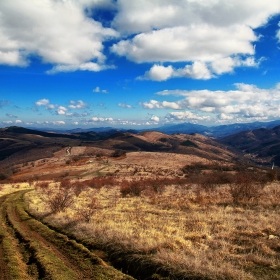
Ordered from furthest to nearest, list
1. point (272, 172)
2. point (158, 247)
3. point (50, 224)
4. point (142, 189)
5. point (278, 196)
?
point (272, 172) → point (142, 189) → point (278, 196) → point (50, 224) → point (158, 247)

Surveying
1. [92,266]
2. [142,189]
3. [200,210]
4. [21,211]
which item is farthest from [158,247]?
[142,189]

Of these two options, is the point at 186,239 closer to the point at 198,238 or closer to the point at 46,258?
the point at 198,238

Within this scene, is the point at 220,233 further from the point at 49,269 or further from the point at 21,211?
the point at 21,211

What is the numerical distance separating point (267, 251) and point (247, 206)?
990 cm

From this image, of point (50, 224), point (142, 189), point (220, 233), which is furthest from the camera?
point (142, 189)

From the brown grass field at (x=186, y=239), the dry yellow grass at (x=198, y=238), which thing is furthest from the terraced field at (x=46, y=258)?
the dry yellow grass at (x=198, y=238)

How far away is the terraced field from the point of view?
359 inches

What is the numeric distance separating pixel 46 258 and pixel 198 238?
23.0 ft

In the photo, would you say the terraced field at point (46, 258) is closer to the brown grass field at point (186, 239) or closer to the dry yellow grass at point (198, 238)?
the brown grass field at point (186, 239)

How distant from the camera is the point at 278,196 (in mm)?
21812

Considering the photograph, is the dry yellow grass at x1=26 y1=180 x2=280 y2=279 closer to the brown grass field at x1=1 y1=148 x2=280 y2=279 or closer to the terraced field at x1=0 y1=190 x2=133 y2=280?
the brown grass field at x1=1 y1=148 x2=280 y2=279

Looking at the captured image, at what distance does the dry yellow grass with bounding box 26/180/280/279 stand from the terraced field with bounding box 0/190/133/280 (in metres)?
1.09

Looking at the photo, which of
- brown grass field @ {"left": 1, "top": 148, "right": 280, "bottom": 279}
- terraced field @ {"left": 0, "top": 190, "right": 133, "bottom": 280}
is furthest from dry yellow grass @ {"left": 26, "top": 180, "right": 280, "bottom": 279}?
terraced field @ {"left": 0, "top": 190, "right": 133, "bottom": 280}

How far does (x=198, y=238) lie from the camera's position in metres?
11.6
